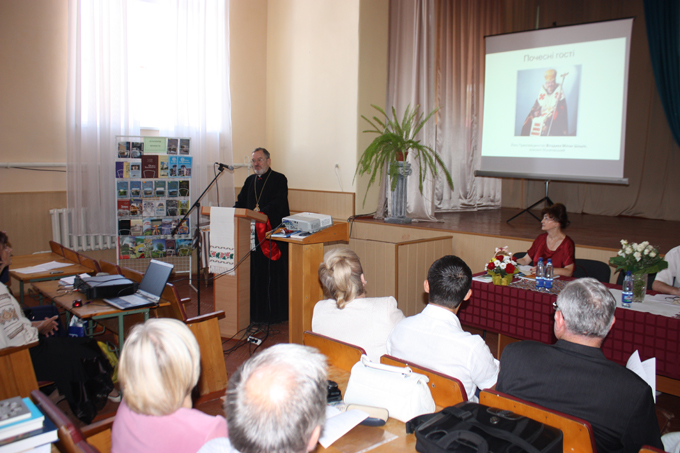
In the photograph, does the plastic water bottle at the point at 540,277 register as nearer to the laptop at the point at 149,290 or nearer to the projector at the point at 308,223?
the projector at the point at 308,223

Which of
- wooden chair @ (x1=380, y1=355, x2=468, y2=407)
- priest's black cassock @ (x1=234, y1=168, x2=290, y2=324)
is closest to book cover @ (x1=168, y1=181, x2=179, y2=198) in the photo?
priest's black cassock @ (x1=234, y1=168, x2=290, y2=324)

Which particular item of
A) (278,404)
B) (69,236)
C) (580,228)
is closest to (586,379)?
(278,404)

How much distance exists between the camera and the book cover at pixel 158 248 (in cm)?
522

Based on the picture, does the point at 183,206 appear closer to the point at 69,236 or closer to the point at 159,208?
the point at 159,208

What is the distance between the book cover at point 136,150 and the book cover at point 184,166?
379 mm

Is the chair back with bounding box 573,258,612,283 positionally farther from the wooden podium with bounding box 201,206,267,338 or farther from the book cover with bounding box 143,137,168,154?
the book cover with bounding box 143,137,168,154

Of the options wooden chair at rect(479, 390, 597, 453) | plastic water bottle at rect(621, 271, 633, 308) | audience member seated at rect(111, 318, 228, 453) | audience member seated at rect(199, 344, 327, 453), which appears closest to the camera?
audience member seated at rect(199, 344, 327, 453)

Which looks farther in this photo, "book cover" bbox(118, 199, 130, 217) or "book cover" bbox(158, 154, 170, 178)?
"book cover" bbox(158, 154, 170, 178)

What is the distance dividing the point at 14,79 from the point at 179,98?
66.7 inches

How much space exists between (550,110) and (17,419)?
19.6 ft

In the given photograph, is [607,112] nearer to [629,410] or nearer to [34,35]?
[629,410]

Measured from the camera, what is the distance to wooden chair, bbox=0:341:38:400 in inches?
96.0

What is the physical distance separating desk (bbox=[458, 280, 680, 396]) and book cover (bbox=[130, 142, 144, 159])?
363 centimetres

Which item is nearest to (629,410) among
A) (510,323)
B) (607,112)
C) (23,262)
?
(510,323)
